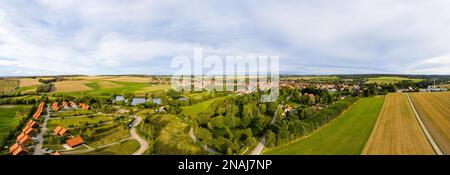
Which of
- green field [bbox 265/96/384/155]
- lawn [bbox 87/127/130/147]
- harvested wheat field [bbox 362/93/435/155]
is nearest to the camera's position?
harvested wheat field [bbox 362/93/435/155]

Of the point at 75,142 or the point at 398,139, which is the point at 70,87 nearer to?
the point at 75,142

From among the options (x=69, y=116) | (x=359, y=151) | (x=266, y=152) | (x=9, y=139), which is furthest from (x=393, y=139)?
(x=69, y=116)

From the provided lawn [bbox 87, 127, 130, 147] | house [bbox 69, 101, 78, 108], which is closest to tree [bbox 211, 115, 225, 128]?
lawn [bbox 87, 127, 130, 147]

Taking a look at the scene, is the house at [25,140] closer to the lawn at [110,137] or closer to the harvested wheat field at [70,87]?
the lawn at [110,137]

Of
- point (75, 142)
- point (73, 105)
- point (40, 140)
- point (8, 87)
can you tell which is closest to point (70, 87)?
point (8, 87)

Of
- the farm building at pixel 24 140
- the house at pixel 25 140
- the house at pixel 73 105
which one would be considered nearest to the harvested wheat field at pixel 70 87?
the house at pixel 73 105

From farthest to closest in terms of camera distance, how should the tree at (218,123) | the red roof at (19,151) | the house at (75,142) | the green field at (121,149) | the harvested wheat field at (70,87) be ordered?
the harvested wheat field at (70,87) < the tree at (218,123) < the house at (75,142) < the green field at (121,149) < the red roof at (19,151)

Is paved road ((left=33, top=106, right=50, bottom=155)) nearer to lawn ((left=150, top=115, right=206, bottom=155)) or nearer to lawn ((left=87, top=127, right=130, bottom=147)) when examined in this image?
lawn ((left=87, top=127, right=130, bottom=147))
